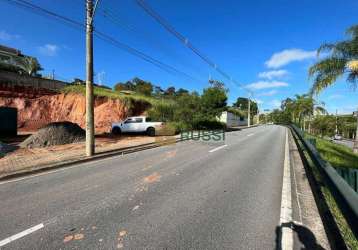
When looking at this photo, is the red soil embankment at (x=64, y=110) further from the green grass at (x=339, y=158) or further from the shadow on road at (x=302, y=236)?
the shadow on road at (x=302, y=236)

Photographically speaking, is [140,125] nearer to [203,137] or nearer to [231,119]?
[203,137]

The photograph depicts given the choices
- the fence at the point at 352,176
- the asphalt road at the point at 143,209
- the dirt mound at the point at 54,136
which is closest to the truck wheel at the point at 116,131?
the dirt mound at the point at 54,136

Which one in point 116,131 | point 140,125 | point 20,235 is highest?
point 140,125

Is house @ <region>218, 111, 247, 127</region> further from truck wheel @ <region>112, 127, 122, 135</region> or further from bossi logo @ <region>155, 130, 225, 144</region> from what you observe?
truck wheel @ <region>112, 127, 122, 135</region>

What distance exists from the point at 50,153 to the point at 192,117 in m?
20.9

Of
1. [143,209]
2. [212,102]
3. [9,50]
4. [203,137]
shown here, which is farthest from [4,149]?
[9,50]

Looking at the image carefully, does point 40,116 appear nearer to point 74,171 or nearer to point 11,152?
point 11,152

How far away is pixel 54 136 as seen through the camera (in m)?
14.5

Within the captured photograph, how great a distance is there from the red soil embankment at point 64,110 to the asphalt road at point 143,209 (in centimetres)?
2383

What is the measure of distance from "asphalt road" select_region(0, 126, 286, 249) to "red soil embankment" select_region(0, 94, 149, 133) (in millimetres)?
23833

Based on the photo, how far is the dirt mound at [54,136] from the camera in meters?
13.6

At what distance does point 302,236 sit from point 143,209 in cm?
285

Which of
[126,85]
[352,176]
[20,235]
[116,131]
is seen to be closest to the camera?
[20,235]

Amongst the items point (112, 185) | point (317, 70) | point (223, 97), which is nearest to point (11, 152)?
point (112, 185)
